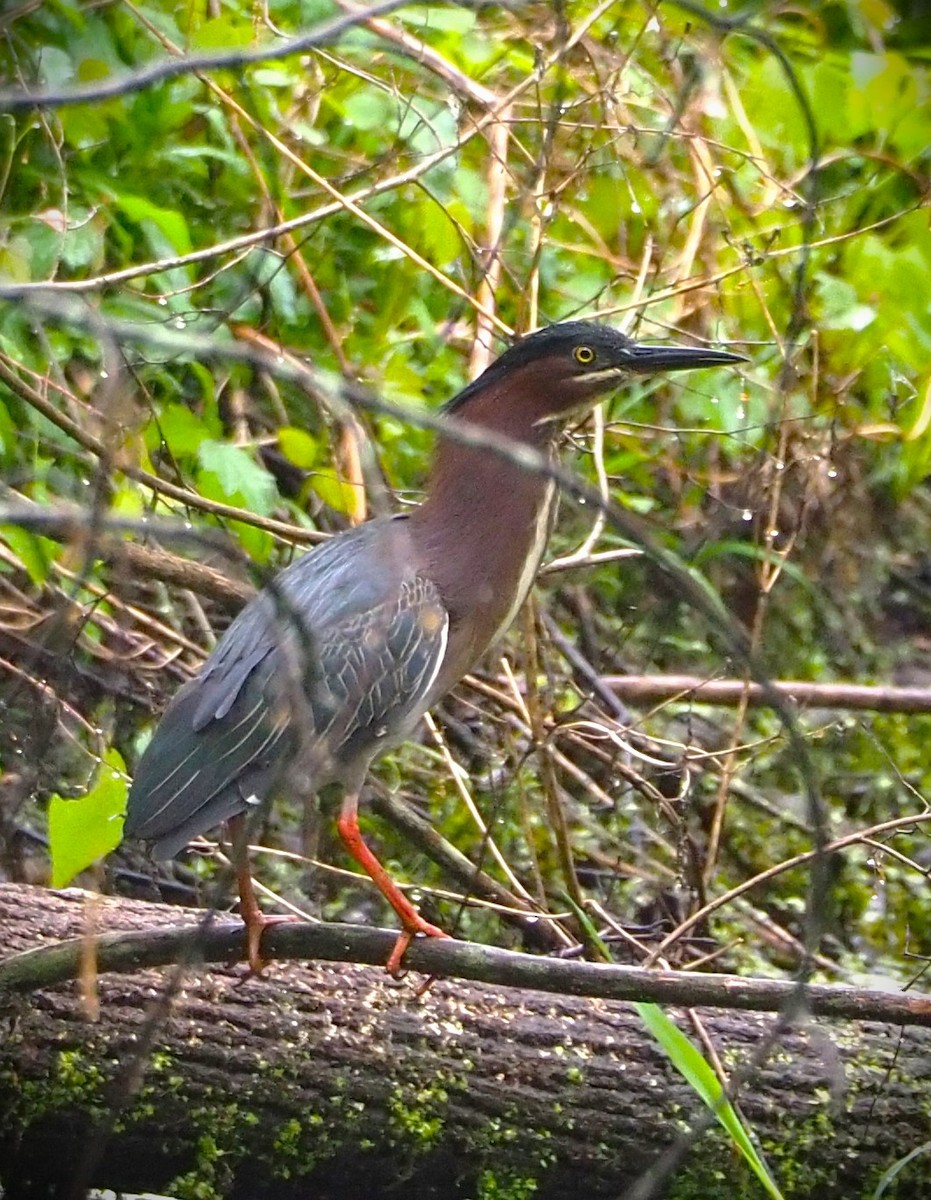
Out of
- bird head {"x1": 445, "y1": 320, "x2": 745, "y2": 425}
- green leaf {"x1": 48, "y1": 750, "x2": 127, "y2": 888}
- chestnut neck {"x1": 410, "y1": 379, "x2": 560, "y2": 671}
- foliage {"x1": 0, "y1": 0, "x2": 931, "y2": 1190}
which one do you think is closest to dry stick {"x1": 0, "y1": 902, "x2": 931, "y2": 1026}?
green leaf {"x1": 48, "y1": 750, "x2": 127, "y2": 888}

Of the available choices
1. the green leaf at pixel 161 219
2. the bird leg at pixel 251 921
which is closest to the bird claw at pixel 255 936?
the bird leg at pixel 251 921

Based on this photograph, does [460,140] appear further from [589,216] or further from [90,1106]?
[90,1106]

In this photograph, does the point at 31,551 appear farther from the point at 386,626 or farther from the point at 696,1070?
the point at 696,1070

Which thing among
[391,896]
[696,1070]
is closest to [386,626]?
[391,896]

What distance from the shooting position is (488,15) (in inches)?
153

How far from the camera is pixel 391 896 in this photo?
2375 mm

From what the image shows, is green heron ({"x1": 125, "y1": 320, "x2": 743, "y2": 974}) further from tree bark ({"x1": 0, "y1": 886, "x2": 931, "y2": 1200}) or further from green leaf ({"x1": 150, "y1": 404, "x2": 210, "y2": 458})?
green leaf ({"x1": 150, "y1": 404, "x2": 210, "y2": 458})

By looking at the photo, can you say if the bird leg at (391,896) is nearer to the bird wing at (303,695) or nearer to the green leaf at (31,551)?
the bird wing at (303,695)

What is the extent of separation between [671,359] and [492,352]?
1.02 metres

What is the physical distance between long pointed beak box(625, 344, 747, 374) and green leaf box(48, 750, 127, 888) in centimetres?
121

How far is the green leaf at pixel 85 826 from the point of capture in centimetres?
207

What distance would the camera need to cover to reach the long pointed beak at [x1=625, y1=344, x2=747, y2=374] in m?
2.61

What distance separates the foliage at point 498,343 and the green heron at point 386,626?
0.23 meters

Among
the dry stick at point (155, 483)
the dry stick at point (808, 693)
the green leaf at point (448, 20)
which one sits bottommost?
the dry stick at point (808, 693)
